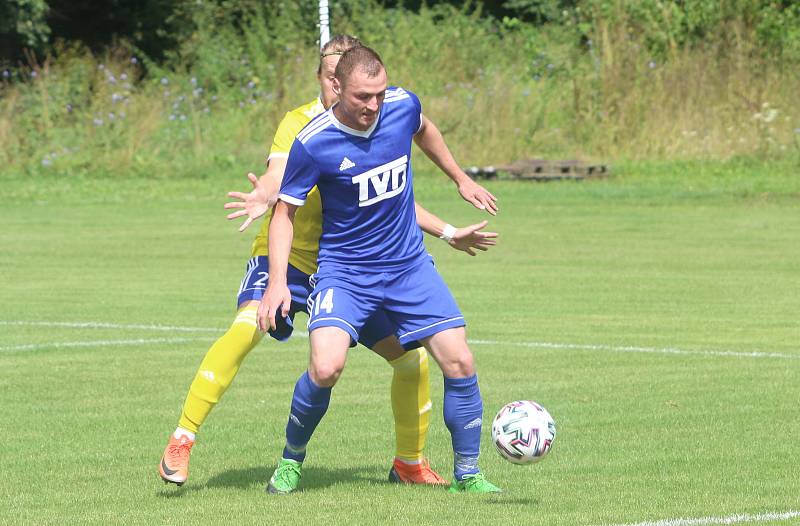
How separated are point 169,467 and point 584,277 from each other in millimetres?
10469

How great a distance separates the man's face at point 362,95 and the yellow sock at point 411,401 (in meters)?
1.24

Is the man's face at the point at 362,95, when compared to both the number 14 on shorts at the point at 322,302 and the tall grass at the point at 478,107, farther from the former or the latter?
the tall grass at the point at 478,107

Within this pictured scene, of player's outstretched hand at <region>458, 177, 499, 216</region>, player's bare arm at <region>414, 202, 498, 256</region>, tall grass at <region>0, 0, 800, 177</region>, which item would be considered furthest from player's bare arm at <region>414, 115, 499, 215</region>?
tall grass at <region>0, 0, 800, 177</region>

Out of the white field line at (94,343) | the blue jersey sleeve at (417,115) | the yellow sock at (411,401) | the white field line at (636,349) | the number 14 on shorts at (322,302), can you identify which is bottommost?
the white field line at (94,343)

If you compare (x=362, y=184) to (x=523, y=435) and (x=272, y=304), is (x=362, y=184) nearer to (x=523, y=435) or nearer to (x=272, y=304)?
(x=272, y=304)

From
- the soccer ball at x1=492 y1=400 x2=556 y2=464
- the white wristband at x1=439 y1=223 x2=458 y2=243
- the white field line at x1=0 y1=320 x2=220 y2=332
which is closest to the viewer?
the soccer ball at x1=492 y1=400 x2=556 y2=464

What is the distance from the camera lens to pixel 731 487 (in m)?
6.92

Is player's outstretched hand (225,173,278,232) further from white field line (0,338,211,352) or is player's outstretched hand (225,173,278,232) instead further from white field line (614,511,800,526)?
white field line (0,338,211,352)

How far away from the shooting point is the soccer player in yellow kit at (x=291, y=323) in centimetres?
724

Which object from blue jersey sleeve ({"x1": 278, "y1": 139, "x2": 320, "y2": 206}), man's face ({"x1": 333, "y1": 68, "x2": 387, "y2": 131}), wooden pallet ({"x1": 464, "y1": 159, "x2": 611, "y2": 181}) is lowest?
wooden pallet ({"x1": 464, "y1": 159, "x2": 611, "y2": 181})

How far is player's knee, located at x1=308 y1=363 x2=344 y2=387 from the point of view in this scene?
6.84 metres

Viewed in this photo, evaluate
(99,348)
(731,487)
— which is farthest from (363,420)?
(99,348)

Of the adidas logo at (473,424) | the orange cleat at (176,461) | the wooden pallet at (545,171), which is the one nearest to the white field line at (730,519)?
the adidas logo at (473,424)

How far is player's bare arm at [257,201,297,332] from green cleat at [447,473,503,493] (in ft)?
3.49
